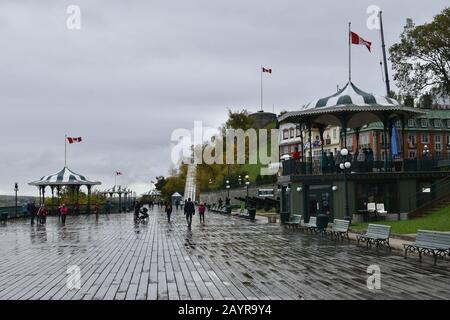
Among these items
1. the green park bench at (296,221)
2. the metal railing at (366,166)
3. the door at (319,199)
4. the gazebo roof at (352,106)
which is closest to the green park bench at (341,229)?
the green park bench at (296,221)

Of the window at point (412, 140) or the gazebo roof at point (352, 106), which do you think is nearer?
the gazebo roof at point (352, 106)

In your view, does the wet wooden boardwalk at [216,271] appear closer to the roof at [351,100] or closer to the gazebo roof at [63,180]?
the roof at [351,100]

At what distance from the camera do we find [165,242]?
909 inches

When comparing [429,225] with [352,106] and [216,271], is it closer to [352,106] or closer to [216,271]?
[352,106]

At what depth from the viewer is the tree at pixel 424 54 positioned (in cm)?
4359

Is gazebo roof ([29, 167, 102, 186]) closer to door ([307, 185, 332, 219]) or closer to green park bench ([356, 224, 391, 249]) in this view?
door ([307, 185, 332, 219])

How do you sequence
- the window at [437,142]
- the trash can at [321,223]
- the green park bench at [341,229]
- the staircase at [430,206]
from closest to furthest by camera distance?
1. the green park bench at [341,229]
2. the trash can at [321,223]
3. the staircase at [430,206]
4. the window at [437,142]

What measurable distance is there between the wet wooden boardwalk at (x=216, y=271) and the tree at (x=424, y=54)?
28.2 metres

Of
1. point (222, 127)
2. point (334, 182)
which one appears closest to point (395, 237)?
point (334, 182)

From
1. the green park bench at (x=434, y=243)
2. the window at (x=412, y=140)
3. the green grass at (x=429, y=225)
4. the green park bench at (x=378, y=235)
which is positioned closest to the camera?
the green park bench at (x=434, y=243)

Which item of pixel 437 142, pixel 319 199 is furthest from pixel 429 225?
pixel 437 142

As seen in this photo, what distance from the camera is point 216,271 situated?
551 inches
